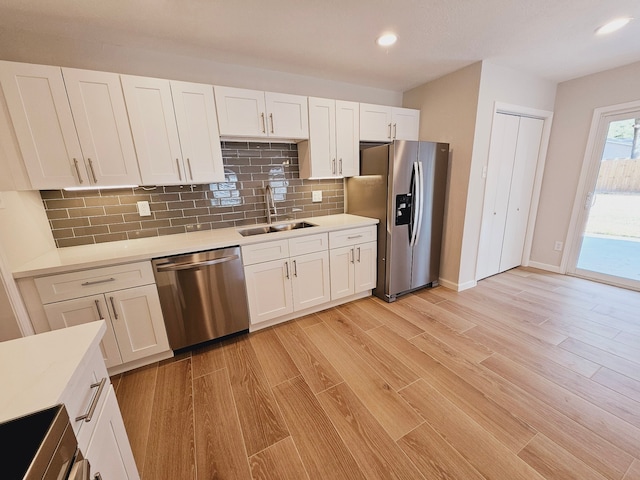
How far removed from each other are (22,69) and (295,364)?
8.92ft

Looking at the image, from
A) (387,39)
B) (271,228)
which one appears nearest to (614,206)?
(387,39)

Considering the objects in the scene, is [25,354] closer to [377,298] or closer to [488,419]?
[488,419]

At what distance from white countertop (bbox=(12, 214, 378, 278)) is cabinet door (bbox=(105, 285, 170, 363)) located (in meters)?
0.25

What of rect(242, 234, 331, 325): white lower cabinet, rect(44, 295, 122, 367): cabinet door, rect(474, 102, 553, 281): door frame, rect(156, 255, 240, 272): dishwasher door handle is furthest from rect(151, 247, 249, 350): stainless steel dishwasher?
rect(474, 102, 553, 281): door frame

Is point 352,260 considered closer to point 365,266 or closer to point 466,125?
point 365,266

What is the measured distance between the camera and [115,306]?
1.79 m

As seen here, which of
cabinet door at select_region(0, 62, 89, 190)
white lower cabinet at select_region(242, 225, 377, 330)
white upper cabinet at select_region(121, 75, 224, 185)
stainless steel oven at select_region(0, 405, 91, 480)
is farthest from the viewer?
white lower cabinet at select_region(242, 225, 377, 330)

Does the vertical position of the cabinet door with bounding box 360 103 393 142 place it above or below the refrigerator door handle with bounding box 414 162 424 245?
above

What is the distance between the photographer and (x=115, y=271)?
176 centimetres

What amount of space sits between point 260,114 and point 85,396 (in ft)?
7.39

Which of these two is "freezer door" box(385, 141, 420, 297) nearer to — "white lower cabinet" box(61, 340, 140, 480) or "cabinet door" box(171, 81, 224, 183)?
"cabinet door" box(171, 81, 224, 183)

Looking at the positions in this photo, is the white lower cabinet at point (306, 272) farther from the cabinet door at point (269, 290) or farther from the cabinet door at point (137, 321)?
the cabinet door at point (137, 321)

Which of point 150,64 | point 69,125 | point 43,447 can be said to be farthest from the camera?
point 150,64

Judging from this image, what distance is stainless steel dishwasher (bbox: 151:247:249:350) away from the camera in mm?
1928
